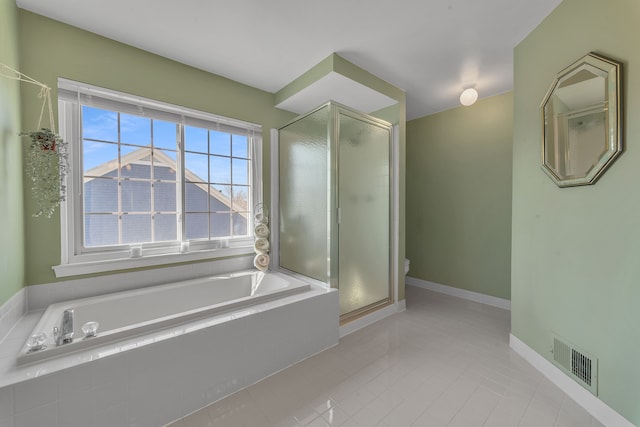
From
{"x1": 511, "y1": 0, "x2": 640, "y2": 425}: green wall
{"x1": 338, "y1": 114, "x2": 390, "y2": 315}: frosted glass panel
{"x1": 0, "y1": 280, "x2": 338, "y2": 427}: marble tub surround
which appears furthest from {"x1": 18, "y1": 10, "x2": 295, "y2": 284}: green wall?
{"x1": 511, "y1": 0, "x2": 640, "y2": 425}: green wall

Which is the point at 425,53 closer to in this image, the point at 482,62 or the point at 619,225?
the point at 482,62

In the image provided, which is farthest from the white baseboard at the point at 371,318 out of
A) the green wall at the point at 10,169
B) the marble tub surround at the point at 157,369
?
the green wall at the point at 10,169

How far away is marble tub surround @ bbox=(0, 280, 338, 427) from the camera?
42.1 inches

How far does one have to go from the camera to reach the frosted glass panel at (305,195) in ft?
7.72

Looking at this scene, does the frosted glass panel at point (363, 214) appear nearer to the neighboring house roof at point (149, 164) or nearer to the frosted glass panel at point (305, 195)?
the frosted glass panel at point (305, 195)

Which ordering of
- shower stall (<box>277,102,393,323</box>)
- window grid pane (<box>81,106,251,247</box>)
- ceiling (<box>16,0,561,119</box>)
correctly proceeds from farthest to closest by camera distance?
shower stall (<box>277,102,393,323</box>) → window grid pane (<box>81,106,251,247</box>) → ceiling (<box>16,0,561,119</box>)

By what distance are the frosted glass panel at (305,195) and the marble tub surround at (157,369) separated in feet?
1.88

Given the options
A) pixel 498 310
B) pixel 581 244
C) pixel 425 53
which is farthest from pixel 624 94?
pixel 498 310

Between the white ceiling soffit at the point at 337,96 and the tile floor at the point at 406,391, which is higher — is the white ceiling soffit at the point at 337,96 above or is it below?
above

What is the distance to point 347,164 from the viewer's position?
2410 mm

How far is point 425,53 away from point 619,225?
5.98ft

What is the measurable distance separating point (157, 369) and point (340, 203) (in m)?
1.74

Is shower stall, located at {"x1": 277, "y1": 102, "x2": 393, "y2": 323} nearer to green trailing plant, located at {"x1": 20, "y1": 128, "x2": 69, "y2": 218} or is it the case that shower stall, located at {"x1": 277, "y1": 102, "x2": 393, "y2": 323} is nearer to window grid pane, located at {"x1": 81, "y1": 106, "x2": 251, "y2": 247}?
window grid pane, located at {"x1": 81, "y1": 106, "x2": 251, "y2": 247}

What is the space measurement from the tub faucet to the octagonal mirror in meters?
2.96
